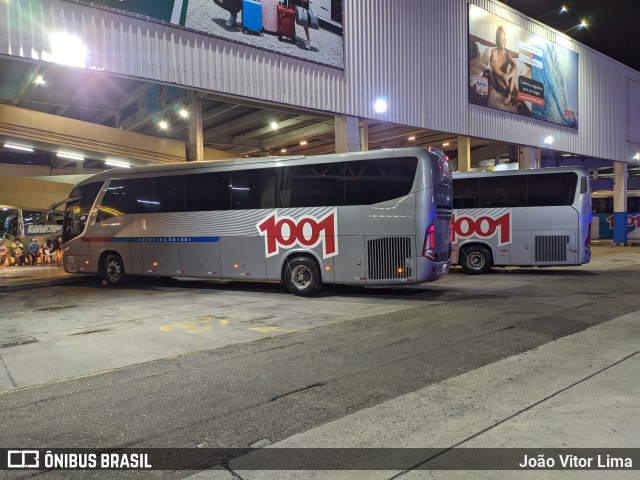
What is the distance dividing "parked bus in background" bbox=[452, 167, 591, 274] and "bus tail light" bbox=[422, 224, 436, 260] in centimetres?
596

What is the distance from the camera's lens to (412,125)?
1777 centimetres

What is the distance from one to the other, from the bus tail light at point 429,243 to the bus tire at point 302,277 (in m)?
2.61

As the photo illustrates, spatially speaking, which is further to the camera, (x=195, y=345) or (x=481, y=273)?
(x=481, y=273)

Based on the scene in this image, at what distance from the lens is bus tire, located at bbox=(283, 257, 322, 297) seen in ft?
35.7

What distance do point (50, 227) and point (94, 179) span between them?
13.1 metres

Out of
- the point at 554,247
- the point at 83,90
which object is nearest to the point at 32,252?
the point at 83,90

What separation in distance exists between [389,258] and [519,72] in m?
16.5

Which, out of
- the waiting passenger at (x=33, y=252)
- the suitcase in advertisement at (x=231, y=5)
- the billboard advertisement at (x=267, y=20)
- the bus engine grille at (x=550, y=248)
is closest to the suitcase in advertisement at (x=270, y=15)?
the billboard advertisement at (x=267, y=20)

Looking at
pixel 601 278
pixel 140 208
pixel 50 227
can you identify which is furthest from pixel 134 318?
pixel 50 227

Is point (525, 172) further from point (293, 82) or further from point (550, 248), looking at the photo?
point (293, 82)

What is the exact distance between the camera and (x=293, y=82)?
1472 centimetres

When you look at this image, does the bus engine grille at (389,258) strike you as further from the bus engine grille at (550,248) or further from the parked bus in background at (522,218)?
the bus engine grille at (550,248)

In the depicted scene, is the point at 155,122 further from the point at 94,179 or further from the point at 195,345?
the point at 195,345

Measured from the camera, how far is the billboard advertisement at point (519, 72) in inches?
795
